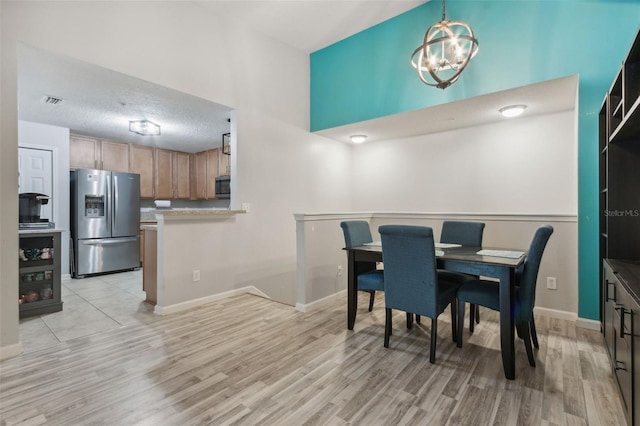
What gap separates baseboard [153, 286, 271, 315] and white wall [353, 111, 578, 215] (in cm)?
227

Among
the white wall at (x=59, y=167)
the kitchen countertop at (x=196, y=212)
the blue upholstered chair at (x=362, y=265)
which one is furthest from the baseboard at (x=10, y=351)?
the white wall at (x=59, y=167)

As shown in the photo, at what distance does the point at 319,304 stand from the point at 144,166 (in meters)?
4.52

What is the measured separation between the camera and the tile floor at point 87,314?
2.63 m

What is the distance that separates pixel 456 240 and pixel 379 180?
1.99m

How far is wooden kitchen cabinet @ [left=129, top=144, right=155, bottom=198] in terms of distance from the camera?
569cm

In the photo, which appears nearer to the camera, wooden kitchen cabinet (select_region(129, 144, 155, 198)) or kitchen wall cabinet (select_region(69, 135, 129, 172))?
kitchen wall cabinet (select_region(69, 135, 129, 172))

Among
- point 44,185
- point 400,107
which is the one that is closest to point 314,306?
point 400,107

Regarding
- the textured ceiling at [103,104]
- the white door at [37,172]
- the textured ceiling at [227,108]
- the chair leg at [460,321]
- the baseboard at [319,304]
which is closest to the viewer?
the chair leg at [460,321]

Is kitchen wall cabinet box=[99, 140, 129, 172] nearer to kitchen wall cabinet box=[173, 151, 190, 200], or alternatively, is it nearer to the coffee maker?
kitchen wall cabinet box=[173, 151, 190, 200]

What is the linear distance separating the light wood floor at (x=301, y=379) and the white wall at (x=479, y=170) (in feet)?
5.16

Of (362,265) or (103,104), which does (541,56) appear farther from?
(103,104)

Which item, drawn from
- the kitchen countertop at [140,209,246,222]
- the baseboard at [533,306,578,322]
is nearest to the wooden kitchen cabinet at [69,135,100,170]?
the kitchen countertop at [140,209,246,222]

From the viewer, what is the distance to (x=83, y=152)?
201 inches

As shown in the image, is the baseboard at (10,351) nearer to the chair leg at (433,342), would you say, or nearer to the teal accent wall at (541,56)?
the chair leg at (433,342)
